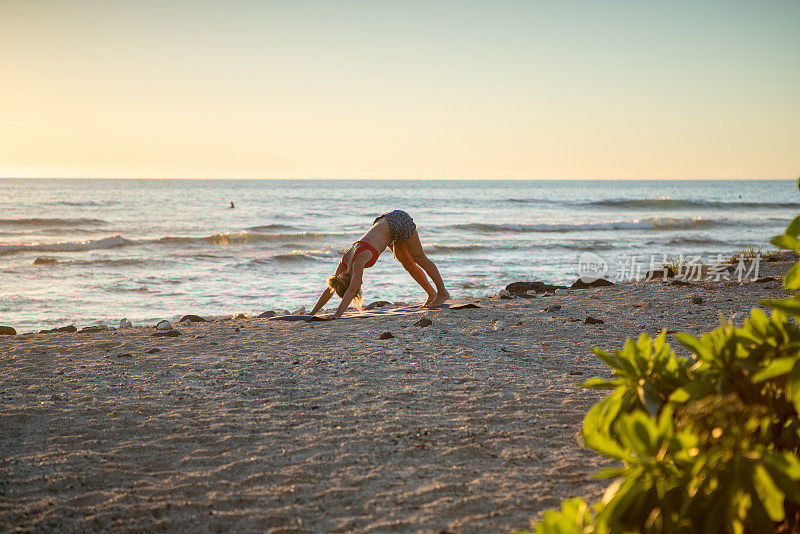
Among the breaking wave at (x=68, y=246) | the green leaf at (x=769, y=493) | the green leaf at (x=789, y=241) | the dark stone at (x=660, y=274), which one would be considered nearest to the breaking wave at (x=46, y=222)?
the breaking wave at (x=68, y=246)

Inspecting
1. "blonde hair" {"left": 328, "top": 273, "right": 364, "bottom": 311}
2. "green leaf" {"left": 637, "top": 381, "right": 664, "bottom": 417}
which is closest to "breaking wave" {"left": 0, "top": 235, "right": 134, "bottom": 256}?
"blonde hair" {"left": 328, "top": 273, "right": 364, "bottom": 311}

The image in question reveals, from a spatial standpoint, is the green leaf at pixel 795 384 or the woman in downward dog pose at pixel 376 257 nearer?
the green leaf at pixel 795 384

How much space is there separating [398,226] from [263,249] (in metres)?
14.1

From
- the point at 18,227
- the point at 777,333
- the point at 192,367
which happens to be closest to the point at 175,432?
the point at 192,367

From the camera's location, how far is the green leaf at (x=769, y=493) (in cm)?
151

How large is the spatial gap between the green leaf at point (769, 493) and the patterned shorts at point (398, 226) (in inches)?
250

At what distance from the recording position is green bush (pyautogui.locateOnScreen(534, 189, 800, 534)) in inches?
64.1

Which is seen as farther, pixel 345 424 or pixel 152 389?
pixel 152 389

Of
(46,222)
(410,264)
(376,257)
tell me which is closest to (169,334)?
(376,257)

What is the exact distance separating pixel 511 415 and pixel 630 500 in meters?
2.04

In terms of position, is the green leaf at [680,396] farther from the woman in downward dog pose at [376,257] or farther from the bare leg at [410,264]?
the bare leg at [410,264]

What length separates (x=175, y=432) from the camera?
11.7ft

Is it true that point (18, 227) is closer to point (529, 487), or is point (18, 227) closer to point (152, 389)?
point (152, 389)

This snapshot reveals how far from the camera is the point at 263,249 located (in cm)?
2106
